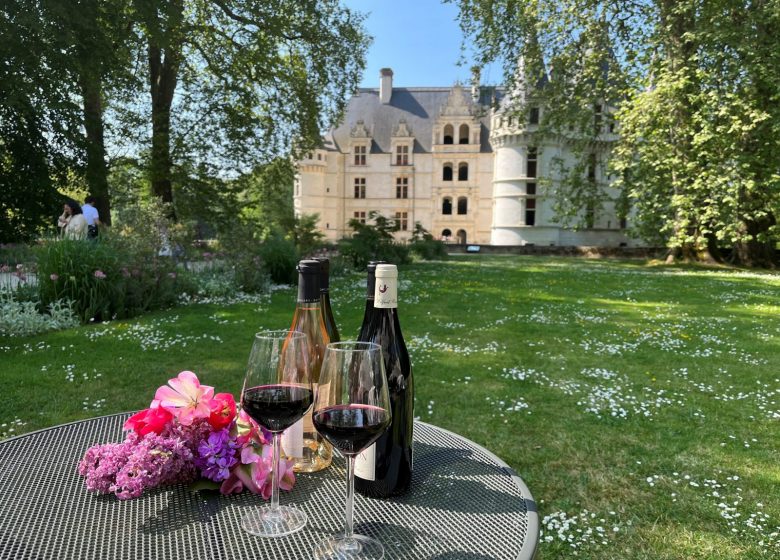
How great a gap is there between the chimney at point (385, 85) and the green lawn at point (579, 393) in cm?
4434

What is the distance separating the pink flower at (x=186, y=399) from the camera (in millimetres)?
1244

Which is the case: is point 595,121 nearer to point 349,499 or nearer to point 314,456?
point 314,456

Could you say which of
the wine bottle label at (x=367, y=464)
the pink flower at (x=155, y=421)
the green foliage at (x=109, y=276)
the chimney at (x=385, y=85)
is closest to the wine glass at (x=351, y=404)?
the wine bottle label at (x=367, y=464)

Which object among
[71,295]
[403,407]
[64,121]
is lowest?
[71,295]

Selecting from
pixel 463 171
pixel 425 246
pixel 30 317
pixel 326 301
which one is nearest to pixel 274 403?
pixel 326 301

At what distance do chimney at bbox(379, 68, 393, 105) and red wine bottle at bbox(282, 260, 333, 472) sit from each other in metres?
50.8

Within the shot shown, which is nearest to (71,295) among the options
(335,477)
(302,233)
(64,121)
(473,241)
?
(335,477)

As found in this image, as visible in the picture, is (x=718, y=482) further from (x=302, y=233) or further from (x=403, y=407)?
(x=302, y=233)

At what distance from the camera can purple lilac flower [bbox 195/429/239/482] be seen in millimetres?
1229

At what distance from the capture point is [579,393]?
475cm

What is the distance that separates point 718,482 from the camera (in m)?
3.12

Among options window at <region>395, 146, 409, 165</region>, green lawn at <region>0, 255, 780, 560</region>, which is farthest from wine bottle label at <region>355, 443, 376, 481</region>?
window at <region>395, 146, 409, 165</region>

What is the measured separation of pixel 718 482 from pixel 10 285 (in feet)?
30.3

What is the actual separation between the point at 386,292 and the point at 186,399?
1.85ft
